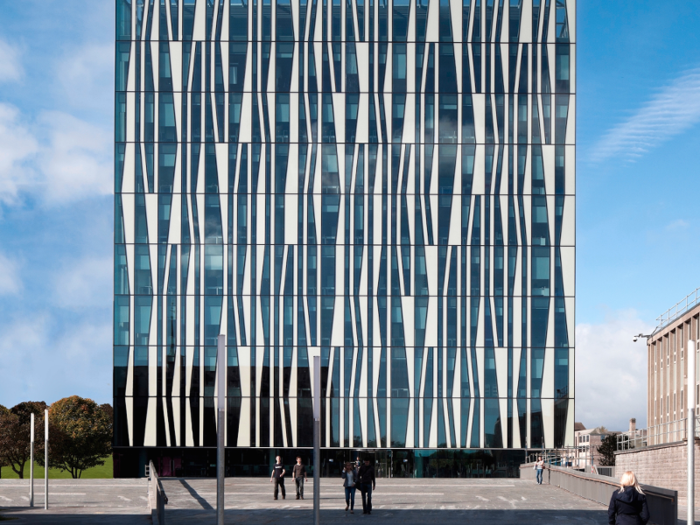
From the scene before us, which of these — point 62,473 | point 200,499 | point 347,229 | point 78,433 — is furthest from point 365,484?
point 62,473

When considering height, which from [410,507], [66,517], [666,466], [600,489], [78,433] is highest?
[666,466]

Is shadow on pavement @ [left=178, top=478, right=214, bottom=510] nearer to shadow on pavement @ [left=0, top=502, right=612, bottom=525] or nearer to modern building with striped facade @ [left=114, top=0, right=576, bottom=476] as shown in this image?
shadow on pavement @ [left=0, top=502, right=612, bottom=525]

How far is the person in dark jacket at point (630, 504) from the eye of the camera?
44.2ft

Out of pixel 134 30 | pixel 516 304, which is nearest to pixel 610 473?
pixel 516 304

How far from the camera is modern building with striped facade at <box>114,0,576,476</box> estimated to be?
6719 centimetres

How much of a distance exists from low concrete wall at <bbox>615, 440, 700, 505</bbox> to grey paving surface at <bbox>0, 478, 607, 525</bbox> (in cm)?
385

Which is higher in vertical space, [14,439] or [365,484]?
[365,484]

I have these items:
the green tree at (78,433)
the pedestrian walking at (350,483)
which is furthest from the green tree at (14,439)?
the pedestrian walking at (350,483)

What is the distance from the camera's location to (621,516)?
13609mm

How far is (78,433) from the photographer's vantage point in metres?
99.0

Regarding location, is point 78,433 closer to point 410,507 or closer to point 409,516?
point 410,507

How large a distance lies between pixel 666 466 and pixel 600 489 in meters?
6.11

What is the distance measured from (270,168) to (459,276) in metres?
16.7

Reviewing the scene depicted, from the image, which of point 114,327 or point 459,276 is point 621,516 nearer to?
point 459,276
